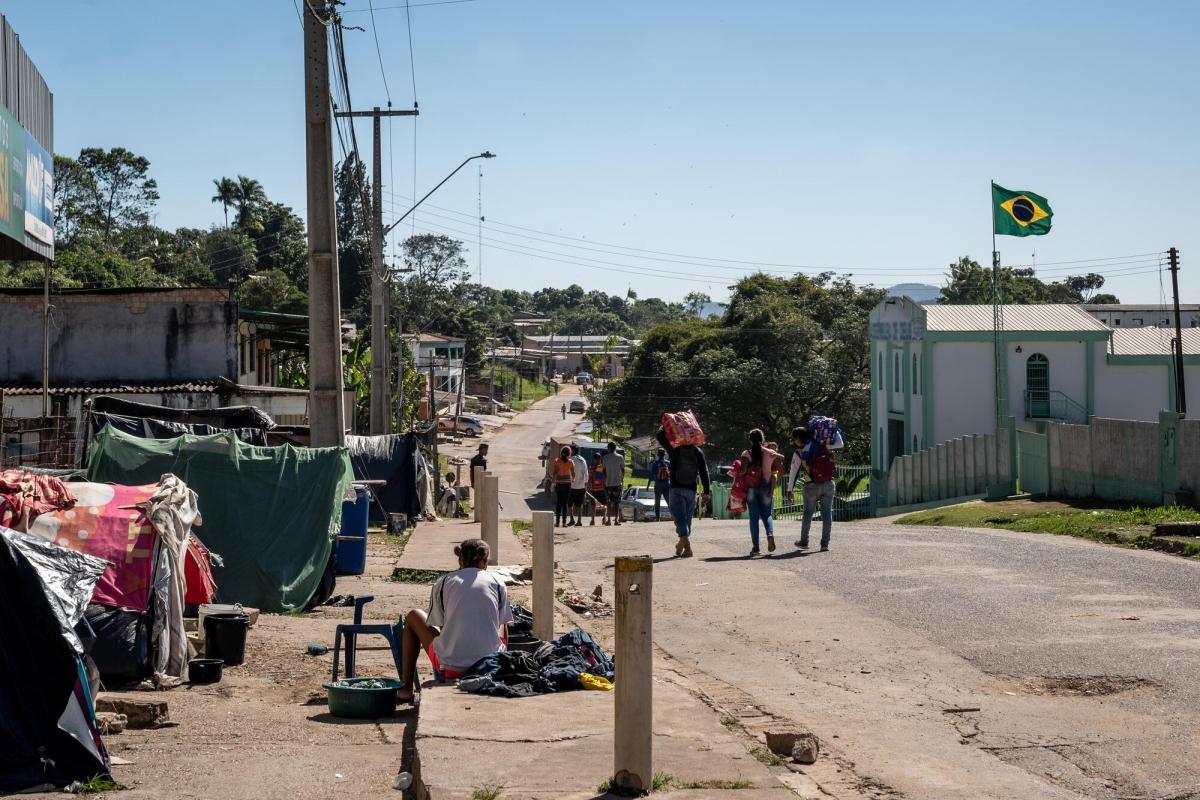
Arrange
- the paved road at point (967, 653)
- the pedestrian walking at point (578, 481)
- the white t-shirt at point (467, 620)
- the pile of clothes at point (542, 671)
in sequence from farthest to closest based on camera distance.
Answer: the pedestrian walking at point (578, 481)
the white t-shirt at point (467, 620)
the pile of clothes at point (542, 671)
the paved road at point (967, 653)

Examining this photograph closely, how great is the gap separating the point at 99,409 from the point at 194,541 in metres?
12.2

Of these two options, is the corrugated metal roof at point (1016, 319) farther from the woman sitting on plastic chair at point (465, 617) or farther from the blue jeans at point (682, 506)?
the woman sitting on plastic chair at point (465, 617)

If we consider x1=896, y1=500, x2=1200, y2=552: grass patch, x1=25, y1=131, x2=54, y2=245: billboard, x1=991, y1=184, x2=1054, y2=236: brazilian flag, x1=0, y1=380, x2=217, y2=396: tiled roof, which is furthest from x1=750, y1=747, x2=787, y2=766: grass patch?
x1=991, y1=184, x2=1054, y2=236: brazilian flag

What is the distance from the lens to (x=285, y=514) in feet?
48.5

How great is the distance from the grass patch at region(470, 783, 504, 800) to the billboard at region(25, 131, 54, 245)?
37.3 feet

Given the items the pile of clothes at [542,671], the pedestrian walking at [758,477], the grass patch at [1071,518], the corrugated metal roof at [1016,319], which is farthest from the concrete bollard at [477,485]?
the corrugated metal roof at [1016,319]

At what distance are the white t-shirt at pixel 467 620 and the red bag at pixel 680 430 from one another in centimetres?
814

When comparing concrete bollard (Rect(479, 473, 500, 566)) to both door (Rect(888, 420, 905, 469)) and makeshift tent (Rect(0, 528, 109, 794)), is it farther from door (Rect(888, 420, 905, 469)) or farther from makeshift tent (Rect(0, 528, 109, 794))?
door (Rect(888, 420, 905, 469))

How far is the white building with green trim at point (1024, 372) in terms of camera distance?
1816 inches

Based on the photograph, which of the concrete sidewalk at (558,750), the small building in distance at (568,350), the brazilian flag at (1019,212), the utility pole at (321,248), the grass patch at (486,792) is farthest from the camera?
the small building in distance at (568,350)

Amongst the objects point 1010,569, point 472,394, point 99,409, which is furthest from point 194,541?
point 472,394

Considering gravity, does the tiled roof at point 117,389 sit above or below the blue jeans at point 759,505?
above

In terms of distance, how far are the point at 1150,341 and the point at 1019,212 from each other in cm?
1323

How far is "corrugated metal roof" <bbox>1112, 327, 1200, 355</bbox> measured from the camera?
47.4 m
